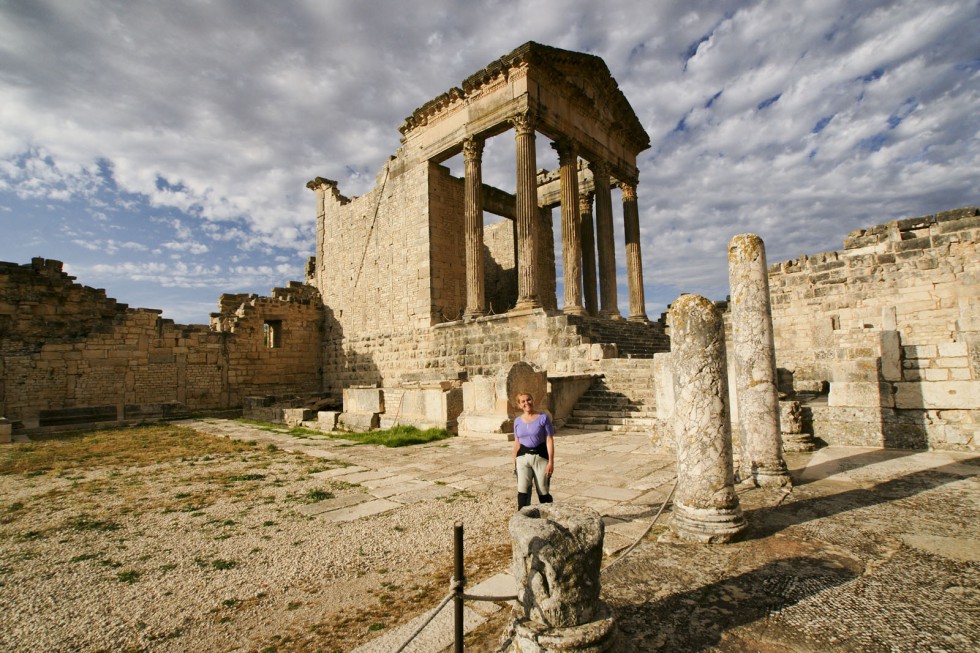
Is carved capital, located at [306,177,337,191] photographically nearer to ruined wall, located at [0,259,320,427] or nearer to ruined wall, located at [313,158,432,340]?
ruined wall, located at [313,158,432,340]

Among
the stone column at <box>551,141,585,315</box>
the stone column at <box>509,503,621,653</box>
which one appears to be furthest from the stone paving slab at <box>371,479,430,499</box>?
the stone column at <box>551,141,585,315</box>

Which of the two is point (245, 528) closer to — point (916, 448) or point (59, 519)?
point (59, 519)

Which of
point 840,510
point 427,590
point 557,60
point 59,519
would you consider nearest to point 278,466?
point 59,519

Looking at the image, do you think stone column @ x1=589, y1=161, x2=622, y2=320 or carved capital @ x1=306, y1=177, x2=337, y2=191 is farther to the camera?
carved capital @ x1=306, y1=177, x2=337, y2=191

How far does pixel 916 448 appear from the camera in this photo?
657 centimetres

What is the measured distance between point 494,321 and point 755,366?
380 inches

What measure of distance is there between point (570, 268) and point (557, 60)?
21.5 ft

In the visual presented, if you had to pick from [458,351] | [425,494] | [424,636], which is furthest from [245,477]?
[458,351]

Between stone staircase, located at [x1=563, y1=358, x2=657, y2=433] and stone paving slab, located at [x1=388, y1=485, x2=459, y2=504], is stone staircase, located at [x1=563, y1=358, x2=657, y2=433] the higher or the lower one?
the higher one

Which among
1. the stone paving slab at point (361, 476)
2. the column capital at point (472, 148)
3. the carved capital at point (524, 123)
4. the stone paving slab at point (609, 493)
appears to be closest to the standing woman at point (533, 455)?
the stone paving slab at point (609, 493)

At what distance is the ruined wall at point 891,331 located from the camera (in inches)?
255

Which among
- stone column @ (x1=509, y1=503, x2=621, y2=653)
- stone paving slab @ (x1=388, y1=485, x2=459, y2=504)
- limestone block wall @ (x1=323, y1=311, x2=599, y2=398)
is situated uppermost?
limestone block wall @ (x1=323, y1=311, x2=599, y2=398)

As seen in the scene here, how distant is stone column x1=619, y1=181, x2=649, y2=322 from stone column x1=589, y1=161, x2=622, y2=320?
4.49 feet

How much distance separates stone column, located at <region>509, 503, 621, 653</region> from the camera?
2227mm
